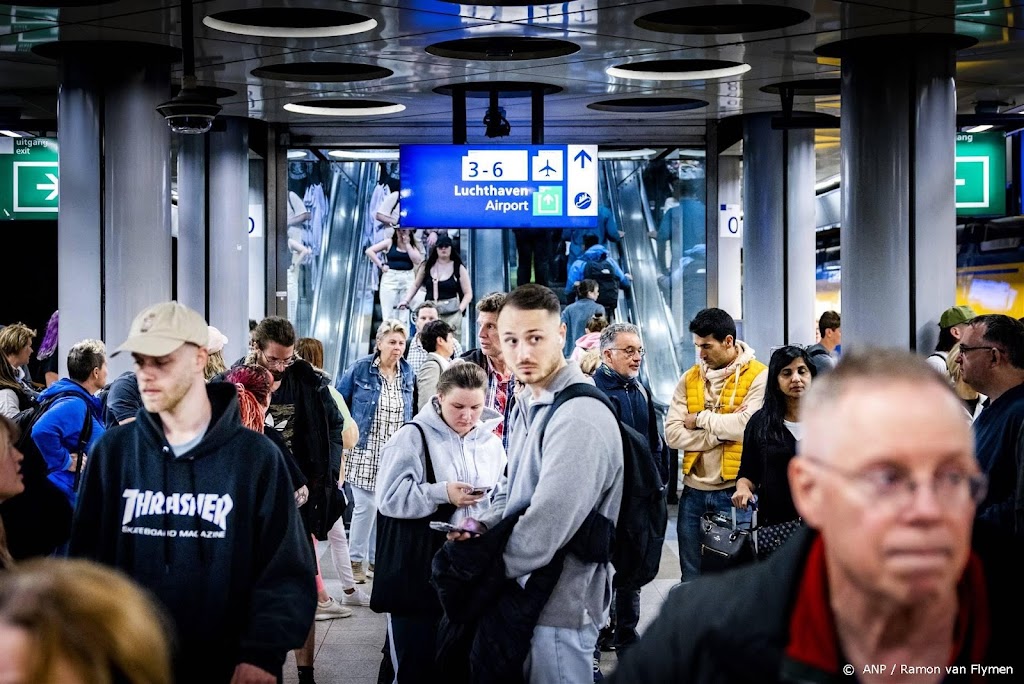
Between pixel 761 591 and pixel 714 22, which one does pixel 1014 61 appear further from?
pixel 761 591

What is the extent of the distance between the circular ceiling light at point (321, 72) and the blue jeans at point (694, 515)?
5.86 m

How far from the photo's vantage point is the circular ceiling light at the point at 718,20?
30.9 feet

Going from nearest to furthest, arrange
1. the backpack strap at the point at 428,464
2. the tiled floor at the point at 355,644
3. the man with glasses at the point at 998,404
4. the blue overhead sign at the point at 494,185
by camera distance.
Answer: the man with glasses at the point at 998,404 < the backpack strap at the point at 428,464 < the tiled floor at the point at 355,644 < the blue overhead sign at the point at 494,185

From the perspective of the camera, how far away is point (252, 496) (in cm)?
338


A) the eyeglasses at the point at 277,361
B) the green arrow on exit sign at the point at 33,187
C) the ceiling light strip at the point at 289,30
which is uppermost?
the ceiling light strip at the point at 289,30

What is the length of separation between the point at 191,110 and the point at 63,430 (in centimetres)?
186

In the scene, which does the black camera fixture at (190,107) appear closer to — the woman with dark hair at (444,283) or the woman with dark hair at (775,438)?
the woman with dark hair at (775,438)

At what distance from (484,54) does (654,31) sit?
5.21 ft

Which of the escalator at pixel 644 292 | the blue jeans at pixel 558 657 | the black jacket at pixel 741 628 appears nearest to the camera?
the black jacket at pixel 741 628

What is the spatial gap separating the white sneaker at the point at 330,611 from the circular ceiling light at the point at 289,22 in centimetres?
409

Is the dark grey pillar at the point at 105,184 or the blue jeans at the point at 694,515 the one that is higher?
the dark grey pillar at the point at 105,184

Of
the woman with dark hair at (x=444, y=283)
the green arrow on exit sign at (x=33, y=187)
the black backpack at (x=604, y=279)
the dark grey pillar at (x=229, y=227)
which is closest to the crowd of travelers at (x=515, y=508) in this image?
the green arrow on exit sign at (x=33, y=187)

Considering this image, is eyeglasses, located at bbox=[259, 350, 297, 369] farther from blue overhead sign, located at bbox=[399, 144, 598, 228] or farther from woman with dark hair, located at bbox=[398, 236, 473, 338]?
woman with dark hair, located at bbox=[398, 236, 473, 338]

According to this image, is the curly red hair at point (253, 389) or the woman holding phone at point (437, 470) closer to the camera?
the woman holding phone at point (437, 470)
